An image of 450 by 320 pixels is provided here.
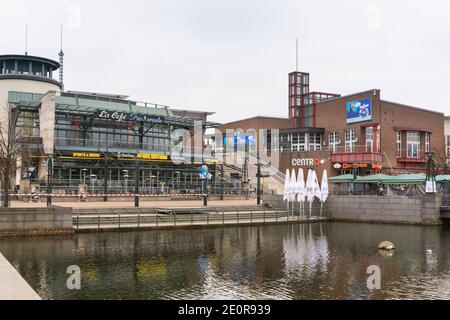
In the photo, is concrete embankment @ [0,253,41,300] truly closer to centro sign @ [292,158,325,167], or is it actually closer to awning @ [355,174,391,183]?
awning @ [355,174,391,183]

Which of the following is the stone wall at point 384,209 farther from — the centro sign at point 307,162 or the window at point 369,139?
the window at point 369,139

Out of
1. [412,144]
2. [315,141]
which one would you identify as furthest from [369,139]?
[315,141]

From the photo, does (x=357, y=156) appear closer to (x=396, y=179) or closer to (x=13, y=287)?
(x=396, y=179)

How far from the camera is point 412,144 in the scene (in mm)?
63531

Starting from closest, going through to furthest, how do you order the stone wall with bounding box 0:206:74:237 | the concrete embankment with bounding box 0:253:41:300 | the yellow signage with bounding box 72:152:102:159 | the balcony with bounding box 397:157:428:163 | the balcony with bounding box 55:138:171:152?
the concrete embankment with bounding box 0:253:41:300, the stone wall with bounding box 0:206:74:237, the yellow signage with bounding box 72:152:102:159, the balcony with bounding box 55:138:171:152, the balcony with bounding box 397:157:428:163

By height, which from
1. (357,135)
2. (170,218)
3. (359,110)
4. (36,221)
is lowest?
(170,218)

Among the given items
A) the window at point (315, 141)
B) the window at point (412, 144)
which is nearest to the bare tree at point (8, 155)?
the window at point (315, 141)

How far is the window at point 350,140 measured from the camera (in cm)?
6322

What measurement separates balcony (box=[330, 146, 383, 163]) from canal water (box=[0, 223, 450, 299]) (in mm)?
29294

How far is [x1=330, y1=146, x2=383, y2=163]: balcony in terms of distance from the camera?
2317 inches

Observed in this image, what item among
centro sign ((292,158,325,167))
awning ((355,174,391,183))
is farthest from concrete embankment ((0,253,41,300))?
centro sign ((292,158,325,167))

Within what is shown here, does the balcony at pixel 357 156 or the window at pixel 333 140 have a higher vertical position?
the window at pixel 333 140

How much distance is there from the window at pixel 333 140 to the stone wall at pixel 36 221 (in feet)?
146

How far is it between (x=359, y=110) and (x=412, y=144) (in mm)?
8469
